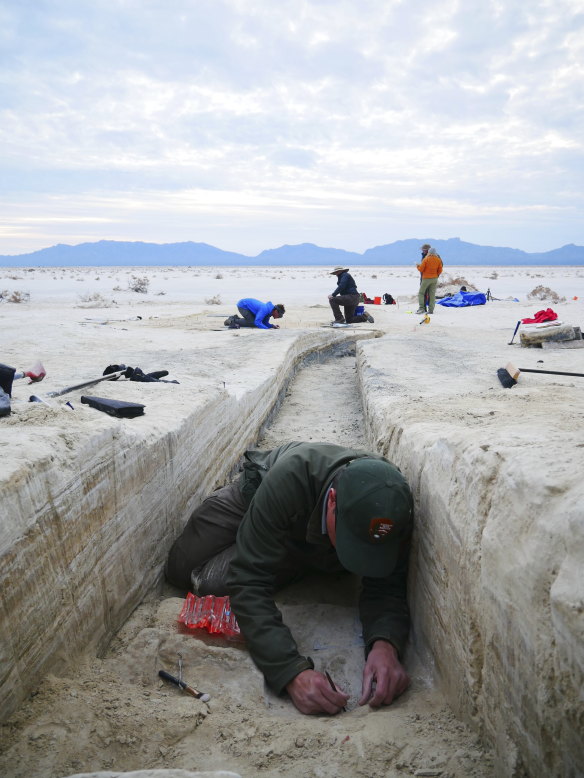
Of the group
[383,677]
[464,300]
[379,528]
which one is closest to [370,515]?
[379,528]

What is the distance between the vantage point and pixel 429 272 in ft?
40.8

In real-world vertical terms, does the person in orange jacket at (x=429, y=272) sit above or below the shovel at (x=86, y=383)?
above

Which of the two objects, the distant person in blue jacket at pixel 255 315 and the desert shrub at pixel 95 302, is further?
the desert shrub at pixel 95 302

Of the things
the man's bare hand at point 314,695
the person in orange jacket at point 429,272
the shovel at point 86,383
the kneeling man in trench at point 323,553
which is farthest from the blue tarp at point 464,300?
the man's bare hand at point 314,695

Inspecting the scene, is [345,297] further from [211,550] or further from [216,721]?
[216,721]

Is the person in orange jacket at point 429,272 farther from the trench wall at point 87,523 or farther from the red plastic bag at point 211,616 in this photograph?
the red plastic bag at point 211,616

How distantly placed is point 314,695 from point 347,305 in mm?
9951

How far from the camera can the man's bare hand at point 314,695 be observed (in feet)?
6.32

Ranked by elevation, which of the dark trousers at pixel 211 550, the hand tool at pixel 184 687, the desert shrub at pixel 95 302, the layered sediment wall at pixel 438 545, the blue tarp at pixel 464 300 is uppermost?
the blue tarp at pixel 464 300

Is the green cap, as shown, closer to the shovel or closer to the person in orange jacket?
the shovel

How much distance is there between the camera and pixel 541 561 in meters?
1.33

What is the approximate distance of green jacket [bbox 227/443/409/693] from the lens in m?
2.05

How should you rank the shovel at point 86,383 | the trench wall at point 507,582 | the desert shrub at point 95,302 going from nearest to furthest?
the trench wall at point 507,582 → the shovel at point 86,383 → the desert shrub at point 95,302

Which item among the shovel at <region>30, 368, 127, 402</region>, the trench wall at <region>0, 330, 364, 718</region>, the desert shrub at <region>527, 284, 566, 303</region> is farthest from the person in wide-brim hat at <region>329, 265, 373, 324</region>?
the desert shrub at <region>527, 284, 566, 303</region>
